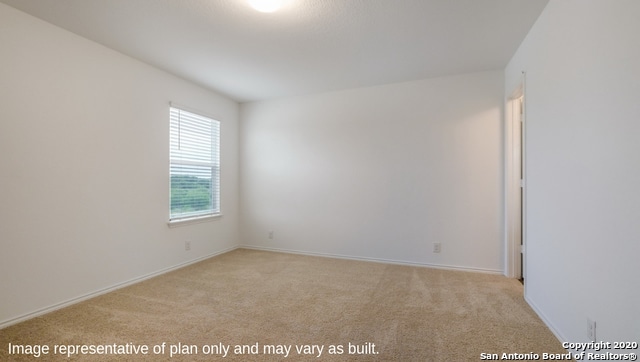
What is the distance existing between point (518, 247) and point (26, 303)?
16.0ft

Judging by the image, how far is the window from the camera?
3795 millimetres

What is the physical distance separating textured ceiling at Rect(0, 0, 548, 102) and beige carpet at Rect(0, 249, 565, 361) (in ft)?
8.28

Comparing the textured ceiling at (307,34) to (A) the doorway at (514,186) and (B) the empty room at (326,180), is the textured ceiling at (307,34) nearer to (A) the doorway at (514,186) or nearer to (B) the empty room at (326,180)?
(B) the empty room at (326,180)

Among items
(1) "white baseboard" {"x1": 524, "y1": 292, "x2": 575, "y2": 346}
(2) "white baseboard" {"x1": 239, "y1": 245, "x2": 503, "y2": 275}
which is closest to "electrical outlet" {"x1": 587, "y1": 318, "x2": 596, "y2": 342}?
(1) "white baseboard" {"x1": 524, "y1": 292, "x2": 575, "y2": 346}

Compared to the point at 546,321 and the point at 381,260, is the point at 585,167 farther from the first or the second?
the point at 381,260

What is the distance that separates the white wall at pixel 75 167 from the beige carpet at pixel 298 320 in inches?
13.8

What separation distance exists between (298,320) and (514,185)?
2852mm

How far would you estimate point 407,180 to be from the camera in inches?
156

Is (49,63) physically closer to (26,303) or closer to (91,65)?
(91,65)

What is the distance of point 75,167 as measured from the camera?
270cm

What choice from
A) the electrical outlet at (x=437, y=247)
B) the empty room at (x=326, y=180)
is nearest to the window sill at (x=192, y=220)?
the empty room at (x=326, y=180)

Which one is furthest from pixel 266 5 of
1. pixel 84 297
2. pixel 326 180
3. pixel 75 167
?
pixel 84 297

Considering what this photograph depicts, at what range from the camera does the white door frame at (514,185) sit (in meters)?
3.29

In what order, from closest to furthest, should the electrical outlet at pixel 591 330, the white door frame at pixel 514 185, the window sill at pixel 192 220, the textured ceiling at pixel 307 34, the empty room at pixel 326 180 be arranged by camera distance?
the electrical outlet at pixel 591 330 < the empty room at pixel 326 180 < the textured ceiling at pixel 307 34 < the white door frame at pixel 514 185 < the window sill at pixel 192 220
